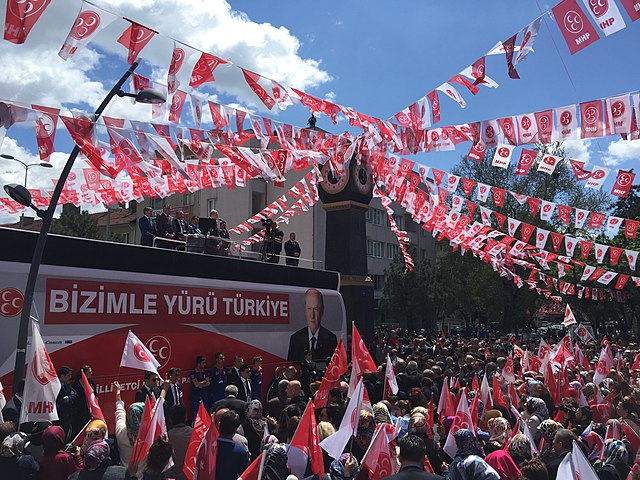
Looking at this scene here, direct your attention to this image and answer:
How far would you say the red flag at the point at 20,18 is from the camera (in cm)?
730

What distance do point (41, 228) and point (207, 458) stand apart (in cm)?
469

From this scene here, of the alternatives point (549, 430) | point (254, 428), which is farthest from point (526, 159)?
point (254, 428)

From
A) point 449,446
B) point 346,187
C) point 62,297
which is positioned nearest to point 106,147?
point 62,297

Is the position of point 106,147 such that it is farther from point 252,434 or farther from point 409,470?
point 409,470

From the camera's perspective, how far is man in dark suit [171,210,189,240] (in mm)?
12945

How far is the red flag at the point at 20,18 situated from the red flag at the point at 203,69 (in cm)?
295

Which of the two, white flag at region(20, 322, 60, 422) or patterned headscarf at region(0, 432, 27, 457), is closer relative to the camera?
patterned headscarf at region(0, 432, 27, 457)

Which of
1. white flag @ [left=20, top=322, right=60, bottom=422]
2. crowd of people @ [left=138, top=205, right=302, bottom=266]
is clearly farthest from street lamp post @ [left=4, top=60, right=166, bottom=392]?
crowd of people @ [left=138, top=205, right=302, bottom=266]

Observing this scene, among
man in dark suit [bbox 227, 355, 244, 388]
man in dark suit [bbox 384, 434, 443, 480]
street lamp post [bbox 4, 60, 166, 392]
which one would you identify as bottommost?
man in dark suit [bbox 227, 355, 244, 388]

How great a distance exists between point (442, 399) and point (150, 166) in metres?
6.47

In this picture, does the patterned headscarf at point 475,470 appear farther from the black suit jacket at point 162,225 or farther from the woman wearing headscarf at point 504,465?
the black suit jacket at point 162,225

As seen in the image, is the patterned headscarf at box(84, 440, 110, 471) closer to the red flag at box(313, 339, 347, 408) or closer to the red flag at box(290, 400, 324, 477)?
the red flag at box(290, 400, 324, 477)

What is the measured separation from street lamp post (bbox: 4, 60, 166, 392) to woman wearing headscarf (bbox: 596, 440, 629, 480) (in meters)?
7.04

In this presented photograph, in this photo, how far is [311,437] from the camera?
5.55 m
